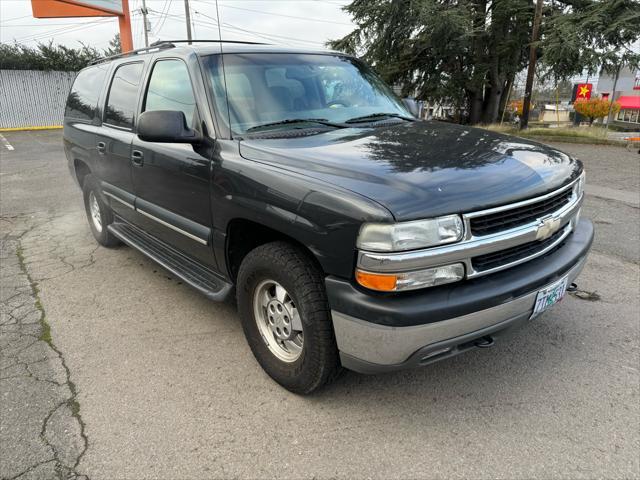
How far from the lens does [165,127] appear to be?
9.27 feet

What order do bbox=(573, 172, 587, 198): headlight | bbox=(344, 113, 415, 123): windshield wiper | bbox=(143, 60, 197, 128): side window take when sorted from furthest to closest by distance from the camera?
bbox=(344, 113, 415, 123): windshield wiper, bbox=(143, 60, 197, 128): side window, bbox=(573, 172, 587, 198): headlight

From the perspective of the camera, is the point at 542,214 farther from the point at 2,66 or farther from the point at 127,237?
the point at 2,66

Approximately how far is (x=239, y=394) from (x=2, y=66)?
25.7 m

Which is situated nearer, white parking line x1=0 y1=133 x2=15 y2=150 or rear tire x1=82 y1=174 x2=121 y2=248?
rear tire x1=82 y1=174 x2=121 y2=248

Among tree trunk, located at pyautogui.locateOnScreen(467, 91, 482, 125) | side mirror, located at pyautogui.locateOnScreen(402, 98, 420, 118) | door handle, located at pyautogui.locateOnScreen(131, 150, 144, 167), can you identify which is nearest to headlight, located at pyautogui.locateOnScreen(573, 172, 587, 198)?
side mirror, located at pyautogui.locateOnScreen(402, 98, 420, 118)

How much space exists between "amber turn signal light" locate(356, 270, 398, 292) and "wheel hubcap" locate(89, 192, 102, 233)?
3.92 m

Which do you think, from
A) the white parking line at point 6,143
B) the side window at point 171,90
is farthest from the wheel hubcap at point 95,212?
the white parking line at point 6,143

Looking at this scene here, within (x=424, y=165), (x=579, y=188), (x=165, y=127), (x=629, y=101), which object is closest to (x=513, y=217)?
(x=424, y=165)

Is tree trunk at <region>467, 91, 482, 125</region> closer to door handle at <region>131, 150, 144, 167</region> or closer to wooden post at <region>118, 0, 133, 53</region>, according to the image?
wooden post at <region>118, 0, 133, 53</region>

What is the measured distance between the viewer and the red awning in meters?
46.5

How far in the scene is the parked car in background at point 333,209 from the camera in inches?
82.0

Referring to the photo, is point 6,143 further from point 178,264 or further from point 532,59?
point 532,59

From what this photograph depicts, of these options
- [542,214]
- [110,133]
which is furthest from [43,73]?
[542,214]

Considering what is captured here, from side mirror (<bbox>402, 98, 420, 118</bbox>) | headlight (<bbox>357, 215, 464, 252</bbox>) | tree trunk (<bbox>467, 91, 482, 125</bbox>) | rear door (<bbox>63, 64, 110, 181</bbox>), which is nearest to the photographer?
headlight (<bbox>357, 215, 464, 252</bbox>)
